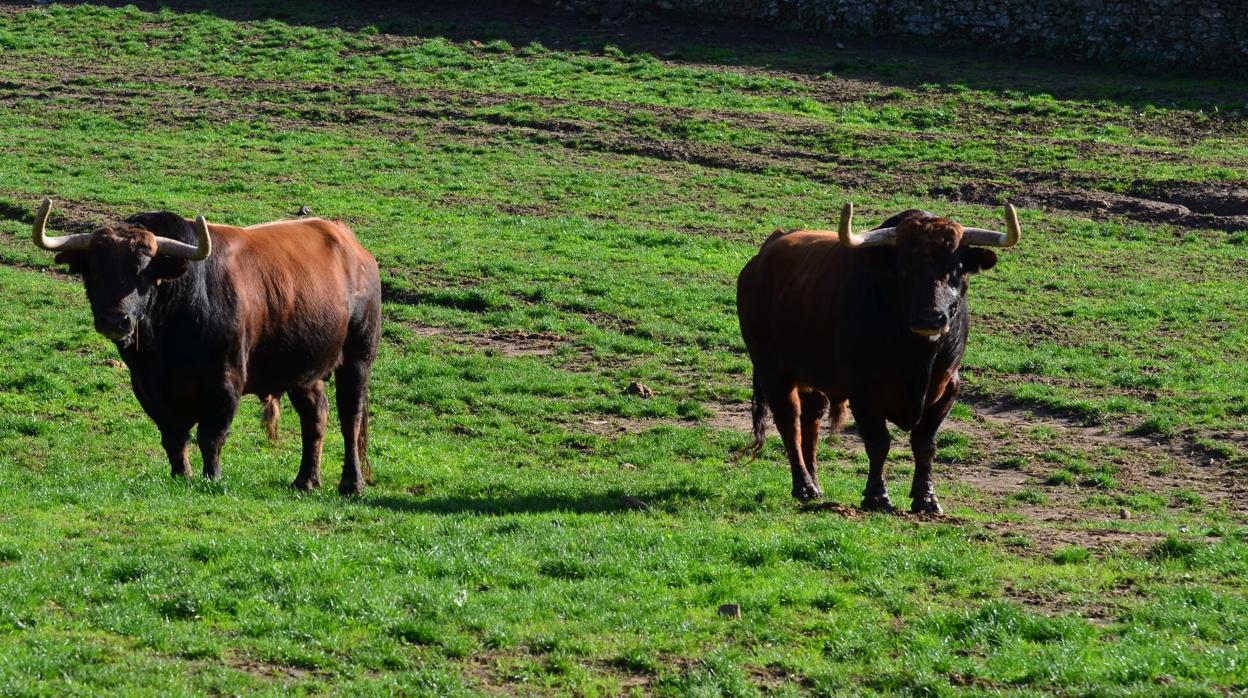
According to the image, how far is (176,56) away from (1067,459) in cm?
2673

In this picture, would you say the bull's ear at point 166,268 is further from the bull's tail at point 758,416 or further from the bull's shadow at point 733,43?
the bull's shadow at point 733,43

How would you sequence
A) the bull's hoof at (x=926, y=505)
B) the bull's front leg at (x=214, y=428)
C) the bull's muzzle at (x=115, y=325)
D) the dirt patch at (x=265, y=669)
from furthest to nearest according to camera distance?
the bull's hoof at (x=926, y=505), the bull's front leg at (x=214, y=428), the bull's muzzle at (x=115, y=325), the dirt patch at (x=265, y=669)

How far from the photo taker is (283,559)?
34.1 feet

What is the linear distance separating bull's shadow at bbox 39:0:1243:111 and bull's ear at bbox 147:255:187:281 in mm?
24363

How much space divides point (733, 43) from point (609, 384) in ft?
70.3

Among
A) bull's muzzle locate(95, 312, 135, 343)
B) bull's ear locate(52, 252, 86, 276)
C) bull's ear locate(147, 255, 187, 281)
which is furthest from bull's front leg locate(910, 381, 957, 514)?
bull's ear locate(52, 252, 86, 276)

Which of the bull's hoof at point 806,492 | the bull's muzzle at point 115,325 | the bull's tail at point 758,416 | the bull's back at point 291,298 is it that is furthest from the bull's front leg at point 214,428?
the bull's tail at point 758,416

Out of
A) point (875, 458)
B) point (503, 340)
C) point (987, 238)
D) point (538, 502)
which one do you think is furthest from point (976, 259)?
point (503, 340)

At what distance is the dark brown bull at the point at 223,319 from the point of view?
12.4m

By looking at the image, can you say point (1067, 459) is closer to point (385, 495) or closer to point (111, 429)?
point (385, 495)

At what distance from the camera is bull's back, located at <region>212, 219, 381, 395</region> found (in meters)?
13.3

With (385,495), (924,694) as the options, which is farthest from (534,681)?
(385,495)

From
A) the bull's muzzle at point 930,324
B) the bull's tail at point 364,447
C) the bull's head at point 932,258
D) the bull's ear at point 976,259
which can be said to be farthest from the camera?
the bull's tail at point 364,447

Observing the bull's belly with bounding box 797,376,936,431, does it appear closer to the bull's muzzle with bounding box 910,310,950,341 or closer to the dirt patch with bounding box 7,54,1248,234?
the bull's muzzle with bounding box 910,310,950,341
